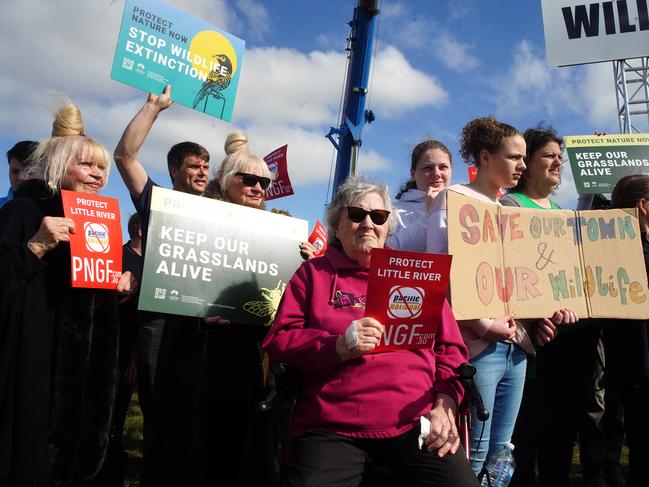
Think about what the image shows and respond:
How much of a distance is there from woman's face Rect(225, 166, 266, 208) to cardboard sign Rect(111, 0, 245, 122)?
2.25 feet

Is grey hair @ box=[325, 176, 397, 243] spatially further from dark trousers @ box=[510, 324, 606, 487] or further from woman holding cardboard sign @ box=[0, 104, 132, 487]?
dark trousers @ box=[510, 324, 606, 487]

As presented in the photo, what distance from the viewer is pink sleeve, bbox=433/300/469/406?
2.46 metres

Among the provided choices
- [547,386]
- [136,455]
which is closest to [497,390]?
[547,386]

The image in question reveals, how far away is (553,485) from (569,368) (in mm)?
726

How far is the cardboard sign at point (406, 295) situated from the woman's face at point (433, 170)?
5.32 feet

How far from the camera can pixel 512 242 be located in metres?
3.00

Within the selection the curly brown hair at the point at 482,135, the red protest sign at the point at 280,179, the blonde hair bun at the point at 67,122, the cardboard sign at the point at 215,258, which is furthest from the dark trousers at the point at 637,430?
the red protest sign at the point at 280,179

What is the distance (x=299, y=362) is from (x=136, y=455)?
132 inches

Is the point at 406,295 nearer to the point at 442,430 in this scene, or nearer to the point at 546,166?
the point at 442,430

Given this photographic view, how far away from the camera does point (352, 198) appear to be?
2.75 metres

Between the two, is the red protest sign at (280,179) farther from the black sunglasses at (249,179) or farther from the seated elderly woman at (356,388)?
the seated elderly woman at (356,388)

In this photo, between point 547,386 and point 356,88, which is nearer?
point 547,386

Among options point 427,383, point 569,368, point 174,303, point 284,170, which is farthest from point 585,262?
point 284,170

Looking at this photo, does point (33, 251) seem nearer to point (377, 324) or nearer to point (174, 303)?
point (174, 303)
